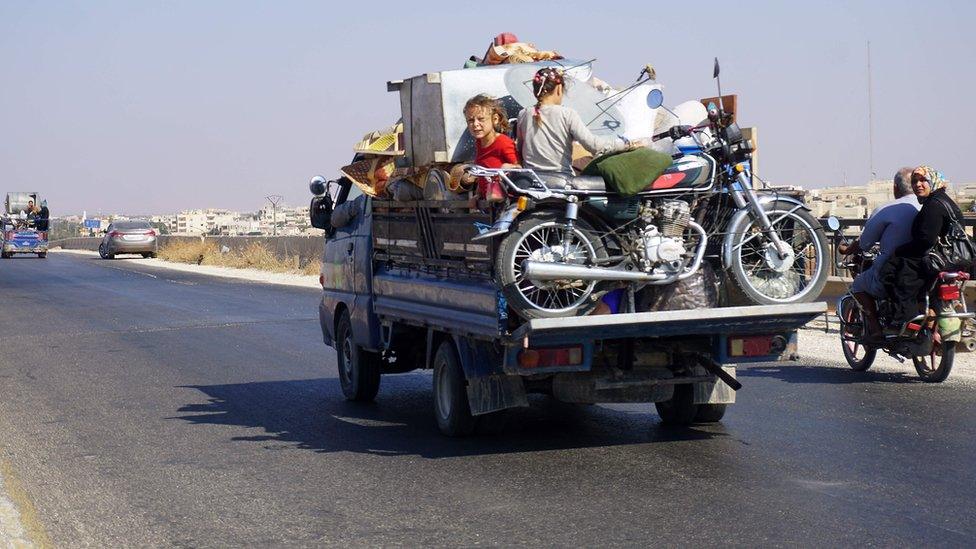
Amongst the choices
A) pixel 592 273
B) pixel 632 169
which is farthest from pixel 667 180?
pixel 592 273

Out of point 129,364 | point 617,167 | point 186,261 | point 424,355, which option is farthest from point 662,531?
point 186,261

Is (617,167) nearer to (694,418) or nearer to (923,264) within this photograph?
(694,418)

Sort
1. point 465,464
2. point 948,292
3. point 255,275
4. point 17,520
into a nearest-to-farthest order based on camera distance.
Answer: point 17,520
point 465,464
point 948,292
point 255,275

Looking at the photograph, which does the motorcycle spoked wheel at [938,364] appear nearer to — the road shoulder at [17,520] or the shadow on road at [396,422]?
the shadow on road at [396,422]

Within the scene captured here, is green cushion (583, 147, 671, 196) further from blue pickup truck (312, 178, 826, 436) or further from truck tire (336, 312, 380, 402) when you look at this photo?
truck tire (336, 312, 380, 402)

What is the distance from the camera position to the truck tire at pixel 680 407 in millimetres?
9500

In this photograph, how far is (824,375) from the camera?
12508 millimetres

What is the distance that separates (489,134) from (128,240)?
161 ft

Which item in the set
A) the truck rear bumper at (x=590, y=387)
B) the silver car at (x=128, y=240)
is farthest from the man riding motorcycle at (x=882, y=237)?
the silver car at (x=128, y=240)

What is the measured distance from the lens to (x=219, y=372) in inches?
551

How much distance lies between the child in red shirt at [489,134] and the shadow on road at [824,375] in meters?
4.50

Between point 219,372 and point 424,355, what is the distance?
3.78m

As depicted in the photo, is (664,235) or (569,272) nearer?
(569,272)

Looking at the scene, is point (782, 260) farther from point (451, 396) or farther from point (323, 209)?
point (323, 209)
